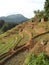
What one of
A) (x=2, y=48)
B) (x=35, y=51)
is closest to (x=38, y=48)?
(x=35, y=51)

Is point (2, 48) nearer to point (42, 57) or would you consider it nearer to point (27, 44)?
point (27, 44)

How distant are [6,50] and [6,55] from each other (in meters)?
3.09

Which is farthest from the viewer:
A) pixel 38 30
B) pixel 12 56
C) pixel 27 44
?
pixel 38 30

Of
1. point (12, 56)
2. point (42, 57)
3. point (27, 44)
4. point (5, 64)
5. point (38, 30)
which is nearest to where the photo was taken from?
point (42, 57)

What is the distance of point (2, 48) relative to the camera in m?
41.5

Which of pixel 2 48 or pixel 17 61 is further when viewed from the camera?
Answer: pixel 2 48

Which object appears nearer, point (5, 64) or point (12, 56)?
point (5, 64)

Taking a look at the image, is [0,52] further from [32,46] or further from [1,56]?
[32,46]

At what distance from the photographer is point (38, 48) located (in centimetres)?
3409

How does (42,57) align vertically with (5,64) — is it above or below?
above

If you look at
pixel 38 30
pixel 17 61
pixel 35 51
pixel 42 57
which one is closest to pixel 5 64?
pixel 17 61

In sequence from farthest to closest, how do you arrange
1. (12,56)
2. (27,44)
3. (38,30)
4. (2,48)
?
(38,30) < (2,48) < (27,44) < (12,56)

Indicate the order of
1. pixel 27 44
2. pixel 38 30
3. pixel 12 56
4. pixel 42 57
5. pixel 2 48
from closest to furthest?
pixel 42 57
pixel 12 56
pixel 27 44
pixel 2 48
pixel 38 30

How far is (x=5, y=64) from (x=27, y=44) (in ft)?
22.3
